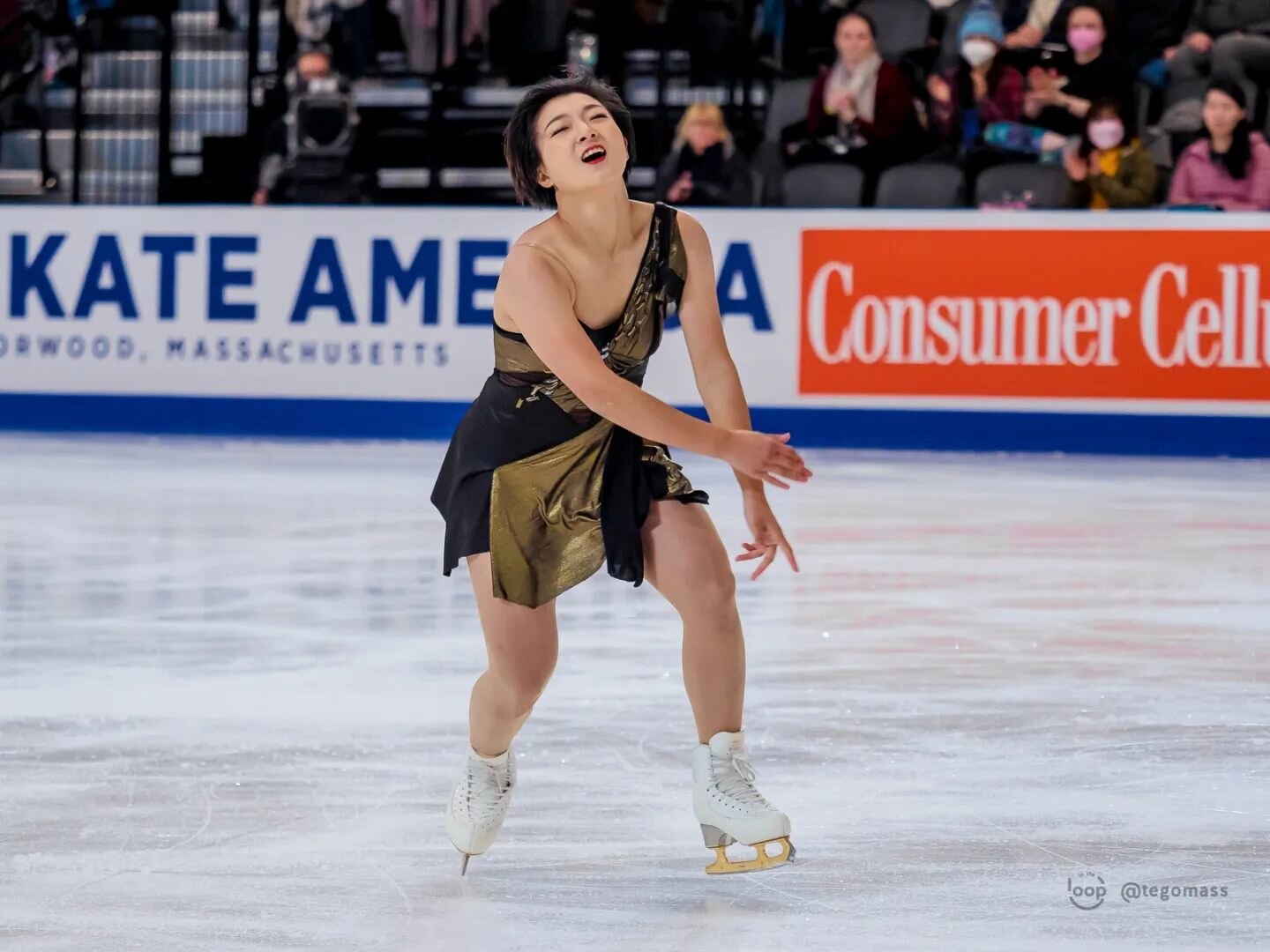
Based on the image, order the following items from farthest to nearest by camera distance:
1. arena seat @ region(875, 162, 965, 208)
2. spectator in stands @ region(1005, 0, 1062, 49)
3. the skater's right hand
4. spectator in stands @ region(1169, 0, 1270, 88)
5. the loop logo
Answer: spectator in stands @ region(1005, 0, 1062, 49), spectator in stands @ region(1169, 0, 1270, 88), arena seat @ region(875, 162, 965, 208), the loop logo, the skater's right hand

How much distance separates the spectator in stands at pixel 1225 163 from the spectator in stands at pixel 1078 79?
1.78ft

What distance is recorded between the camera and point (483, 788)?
2.96 metres

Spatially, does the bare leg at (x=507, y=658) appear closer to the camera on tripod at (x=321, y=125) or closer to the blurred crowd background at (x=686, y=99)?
the blurred crowd background at (x=686, y=99)

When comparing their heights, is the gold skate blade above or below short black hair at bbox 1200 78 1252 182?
below

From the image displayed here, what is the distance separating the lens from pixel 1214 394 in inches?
377

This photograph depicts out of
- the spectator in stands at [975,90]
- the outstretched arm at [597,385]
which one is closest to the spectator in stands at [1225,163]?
the spectator in stands at [975,90]

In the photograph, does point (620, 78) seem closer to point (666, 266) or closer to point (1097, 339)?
point (1097, 339)

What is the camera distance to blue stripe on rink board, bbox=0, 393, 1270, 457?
31.7 ft

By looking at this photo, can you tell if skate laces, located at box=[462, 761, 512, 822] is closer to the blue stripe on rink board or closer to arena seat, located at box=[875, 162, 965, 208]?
the blue stripe on rink board

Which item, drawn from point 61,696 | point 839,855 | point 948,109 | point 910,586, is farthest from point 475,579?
point 948,109

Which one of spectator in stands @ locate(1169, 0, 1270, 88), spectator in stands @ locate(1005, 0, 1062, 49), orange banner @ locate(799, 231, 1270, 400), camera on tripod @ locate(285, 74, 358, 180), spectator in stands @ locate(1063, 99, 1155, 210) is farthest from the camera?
camera on tripod @ locate(285, 74, 358, 180)

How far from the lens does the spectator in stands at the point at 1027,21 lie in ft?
34.9

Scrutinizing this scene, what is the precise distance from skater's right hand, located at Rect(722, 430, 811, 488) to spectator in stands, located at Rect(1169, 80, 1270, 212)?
7.70 metres

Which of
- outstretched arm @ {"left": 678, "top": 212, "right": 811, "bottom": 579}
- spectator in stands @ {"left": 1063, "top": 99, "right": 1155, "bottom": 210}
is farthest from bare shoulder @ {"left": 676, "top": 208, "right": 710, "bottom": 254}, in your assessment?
spectator in stands @ {"left": 1063, "top": 99, "right": 1155, "bottom": 210}
